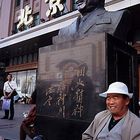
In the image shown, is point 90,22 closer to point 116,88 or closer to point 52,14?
point 116,88

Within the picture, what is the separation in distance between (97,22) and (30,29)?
42.0 feet

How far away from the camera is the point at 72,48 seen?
4.22 metres

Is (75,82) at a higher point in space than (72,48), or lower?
lower

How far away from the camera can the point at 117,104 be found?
8.16ft

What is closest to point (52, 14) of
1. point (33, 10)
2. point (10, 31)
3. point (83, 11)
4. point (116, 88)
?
point (33, 10)

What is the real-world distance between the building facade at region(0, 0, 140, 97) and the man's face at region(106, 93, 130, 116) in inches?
A: 346

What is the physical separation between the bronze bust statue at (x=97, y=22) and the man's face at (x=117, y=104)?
170cm

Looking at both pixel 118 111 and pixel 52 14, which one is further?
pixel 52 14

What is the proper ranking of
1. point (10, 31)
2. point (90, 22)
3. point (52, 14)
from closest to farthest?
point (90, 22), point (52, 14), point (10, 31)

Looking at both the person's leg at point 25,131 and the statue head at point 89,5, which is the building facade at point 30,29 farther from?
the person's leg at point 25,131

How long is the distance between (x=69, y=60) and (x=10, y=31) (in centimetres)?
1983

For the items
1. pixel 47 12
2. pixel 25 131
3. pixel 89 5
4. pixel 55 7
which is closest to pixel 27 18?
pixel 47 12

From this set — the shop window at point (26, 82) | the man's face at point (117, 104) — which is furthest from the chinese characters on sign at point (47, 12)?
the man's face at point (117, 104)

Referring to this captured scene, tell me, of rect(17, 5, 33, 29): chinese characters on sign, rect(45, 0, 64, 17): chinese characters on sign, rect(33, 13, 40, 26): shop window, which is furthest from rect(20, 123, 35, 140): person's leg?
rect(33, 13, 40, 26): shop window
